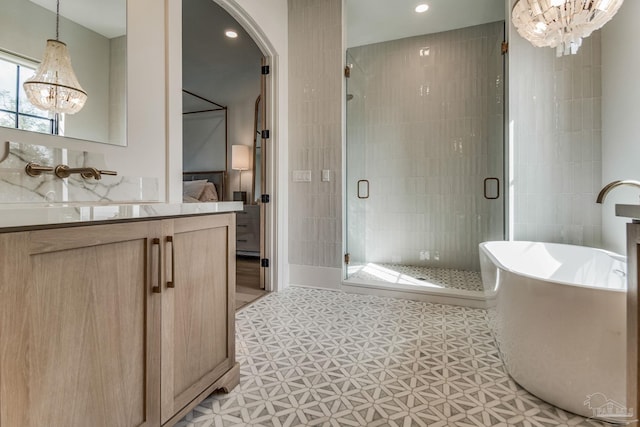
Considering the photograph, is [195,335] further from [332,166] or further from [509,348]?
[332,166]

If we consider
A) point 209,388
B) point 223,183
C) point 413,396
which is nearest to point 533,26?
point 413,396

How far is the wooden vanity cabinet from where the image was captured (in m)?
0.67

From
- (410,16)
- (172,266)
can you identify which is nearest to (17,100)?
(172,266)

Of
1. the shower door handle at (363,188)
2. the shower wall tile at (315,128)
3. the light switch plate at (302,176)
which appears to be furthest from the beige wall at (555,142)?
the light switch plate at (302,176)

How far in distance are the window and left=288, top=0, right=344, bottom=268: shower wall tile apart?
84.3 inches

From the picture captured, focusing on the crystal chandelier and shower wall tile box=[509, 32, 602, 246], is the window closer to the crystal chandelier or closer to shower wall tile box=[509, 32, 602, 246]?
the crystal chandelier

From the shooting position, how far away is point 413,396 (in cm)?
140

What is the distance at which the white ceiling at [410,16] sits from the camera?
312cm

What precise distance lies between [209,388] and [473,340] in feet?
→ 5.35

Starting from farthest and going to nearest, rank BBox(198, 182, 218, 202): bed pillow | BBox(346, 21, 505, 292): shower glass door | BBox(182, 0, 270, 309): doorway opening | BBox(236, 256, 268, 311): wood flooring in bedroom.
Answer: BBox(198, 182, 218, 202): bed pillow < BBox(182, 0, 270, 309): doorway opening < BBox(346, 21, 505, 292): shower glass door < BBox(236, 256, 268, 311): wood flooring in bedroom

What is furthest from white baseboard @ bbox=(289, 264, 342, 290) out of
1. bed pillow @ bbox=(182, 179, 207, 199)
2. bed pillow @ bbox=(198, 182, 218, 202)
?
bed pillow @ bbox=(182, 179, 207, 199)

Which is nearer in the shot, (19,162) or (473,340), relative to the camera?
(19,162)

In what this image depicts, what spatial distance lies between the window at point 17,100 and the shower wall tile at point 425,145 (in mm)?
2588

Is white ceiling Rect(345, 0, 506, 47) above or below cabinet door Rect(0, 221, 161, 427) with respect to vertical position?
above
